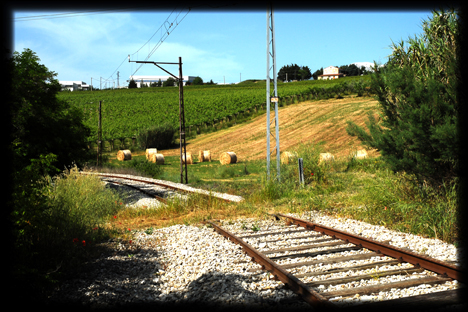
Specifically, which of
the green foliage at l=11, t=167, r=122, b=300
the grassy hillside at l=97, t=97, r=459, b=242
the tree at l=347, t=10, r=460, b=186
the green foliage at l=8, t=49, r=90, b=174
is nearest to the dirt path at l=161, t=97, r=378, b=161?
the grassy hillside at l=97, t=97, r=459, b=242

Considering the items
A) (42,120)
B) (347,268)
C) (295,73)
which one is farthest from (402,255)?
(295,73)

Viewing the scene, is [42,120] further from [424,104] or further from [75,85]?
[75,85]

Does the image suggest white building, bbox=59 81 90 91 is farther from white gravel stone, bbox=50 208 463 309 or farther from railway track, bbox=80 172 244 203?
white gravel stone, bbox=50 208 463 309

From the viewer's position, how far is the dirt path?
32594 mm

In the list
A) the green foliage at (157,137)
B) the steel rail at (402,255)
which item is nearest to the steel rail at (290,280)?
the steel rail at (402,255)

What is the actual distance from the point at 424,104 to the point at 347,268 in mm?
3924

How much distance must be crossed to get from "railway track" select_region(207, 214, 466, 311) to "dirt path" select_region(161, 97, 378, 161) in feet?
72.6

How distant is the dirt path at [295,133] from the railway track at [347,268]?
871 inches

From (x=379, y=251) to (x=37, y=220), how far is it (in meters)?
4.84

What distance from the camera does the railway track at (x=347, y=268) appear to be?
384cm

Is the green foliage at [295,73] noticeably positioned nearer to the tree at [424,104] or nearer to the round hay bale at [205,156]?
the round hay bale at [205,156]

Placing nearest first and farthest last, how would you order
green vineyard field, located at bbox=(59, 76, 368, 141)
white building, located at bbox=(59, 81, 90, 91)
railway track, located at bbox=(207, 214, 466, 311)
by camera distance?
railway track, located at bbox=(207, 214, 466, 311) < green vineyard field, located at bbox=(59, 76, 368, 141) < white building, located at bbox=(59, 81, 90, 91)

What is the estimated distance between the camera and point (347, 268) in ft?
→ 16.1

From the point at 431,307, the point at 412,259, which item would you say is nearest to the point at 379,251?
the point at 412,259
